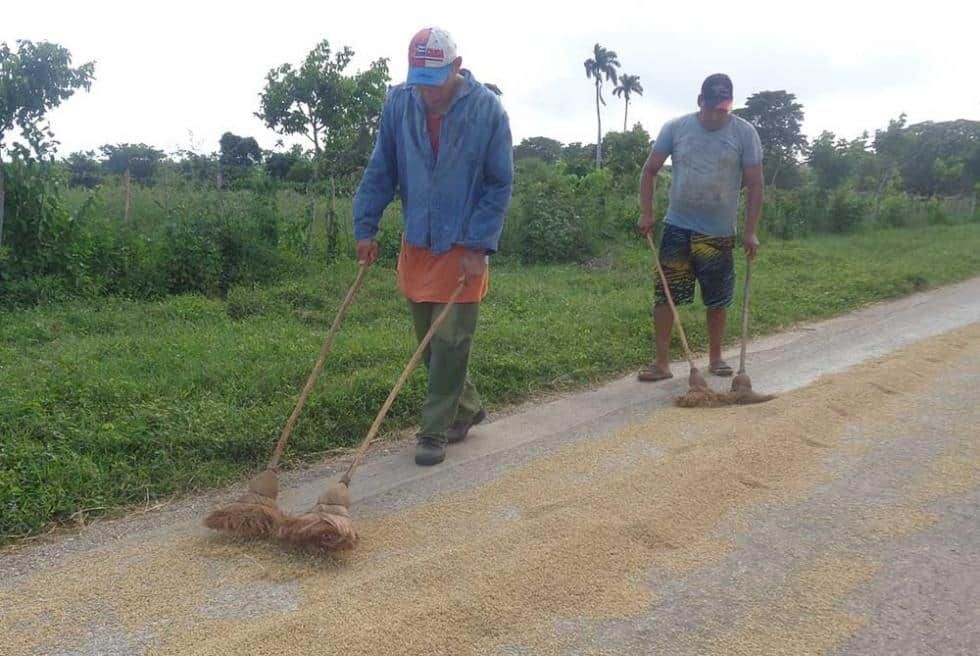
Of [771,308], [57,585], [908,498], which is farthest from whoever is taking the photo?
[771,308]

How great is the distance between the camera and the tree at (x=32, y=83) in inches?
268

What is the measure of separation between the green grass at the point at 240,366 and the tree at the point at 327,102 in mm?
2086

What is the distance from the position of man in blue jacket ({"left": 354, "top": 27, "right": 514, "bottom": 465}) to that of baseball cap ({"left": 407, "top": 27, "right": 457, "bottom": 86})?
0.26ft

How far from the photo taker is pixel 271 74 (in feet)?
31.2

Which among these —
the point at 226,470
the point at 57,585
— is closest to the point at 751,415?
the point at 226,470

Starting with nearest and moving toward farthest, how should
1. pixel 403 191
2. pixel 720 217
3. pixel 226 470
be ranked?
1. pixel 226 470
2. pixel 403 191
3. pixel 720 217

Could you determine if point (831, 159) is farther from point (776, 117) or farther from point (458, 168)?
point (458, 168)

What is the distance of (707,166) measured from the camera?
5301 mm

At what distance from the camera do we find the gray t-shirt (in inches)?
208

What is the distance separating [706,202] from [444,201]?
2250 mm

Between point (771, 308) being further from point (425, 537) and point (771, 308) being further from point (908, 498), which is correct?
point (425, 537)

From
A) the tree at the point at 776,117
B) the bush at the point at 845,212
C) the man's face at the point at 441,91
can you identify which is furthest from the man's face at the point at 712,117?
the tree at the point at 776,117

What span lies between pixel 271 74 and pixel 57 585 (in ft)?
25.8

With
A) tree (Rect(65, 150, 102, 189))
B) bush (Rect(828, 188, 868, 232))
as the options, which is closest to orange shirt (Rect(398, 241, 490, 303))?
tree (Rect(65, 150, 102, 189))
